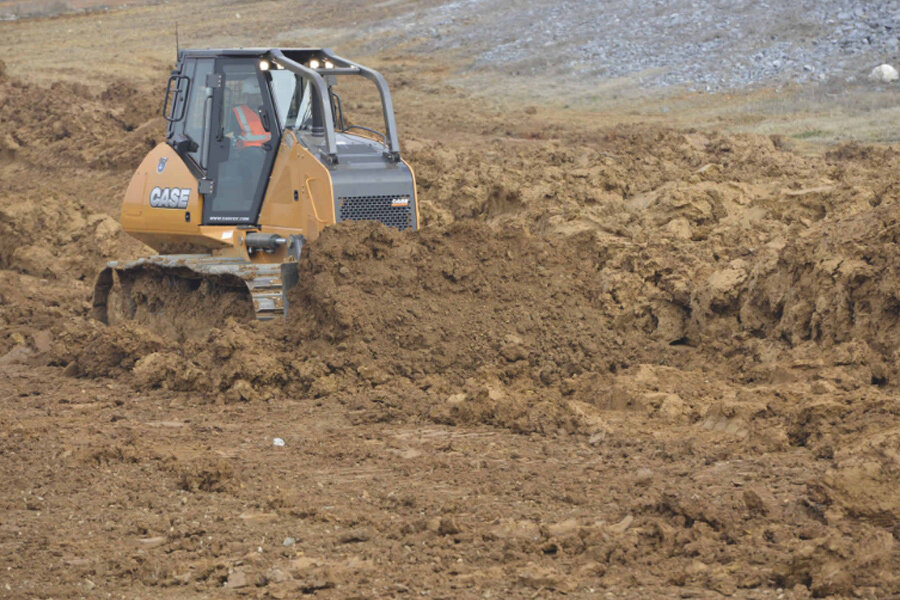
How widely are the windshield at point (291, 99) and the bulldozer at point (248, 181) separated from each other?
1 centimetres

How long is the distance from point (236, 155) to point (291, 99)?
71 cm

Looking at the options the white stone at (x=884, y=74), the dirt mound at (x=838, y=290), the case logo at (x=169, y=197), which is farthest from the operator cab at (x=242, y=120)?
the white stone at (x=884, y=74)

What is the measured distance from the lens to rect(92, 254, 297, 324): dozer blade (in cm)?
962

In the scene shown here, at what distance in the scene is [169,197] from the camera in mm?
10758

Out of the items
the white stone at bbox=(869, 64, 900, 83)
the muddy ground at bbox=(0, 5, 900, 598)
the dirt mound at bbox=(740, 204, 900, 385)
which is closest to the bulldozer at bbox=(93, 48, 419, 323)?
the muddy ground at bbox=(0, 5, 900, 598)

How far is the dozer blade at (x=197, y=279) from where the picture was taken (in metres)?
9.62

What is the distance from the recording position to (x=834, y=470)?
18.4 ft

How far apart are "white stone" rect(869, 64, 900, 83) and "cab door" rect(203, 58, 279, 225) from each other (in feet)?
45.6

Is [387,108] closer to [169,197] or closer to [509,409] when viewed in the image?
[169,197]

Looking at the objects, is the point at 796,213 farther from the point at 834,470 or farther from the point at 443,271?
the point at 834,470

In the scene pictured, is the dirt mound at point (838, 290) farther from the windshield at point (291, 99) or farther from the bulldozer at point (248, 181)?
the windshield at point (291, 99)

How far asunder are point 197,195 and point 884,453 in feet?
22.2

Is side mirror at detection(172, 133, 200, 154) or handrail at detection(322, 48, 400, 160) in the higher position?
handrail at detection(322, 48, 400, 160)

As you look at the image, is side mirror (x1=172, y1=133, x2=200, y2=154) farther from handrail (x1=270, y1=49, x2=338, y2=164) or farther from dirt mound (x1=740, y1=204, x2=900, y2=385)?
dirt mound (x1=740, y1=204, x2=900, y2=385)
